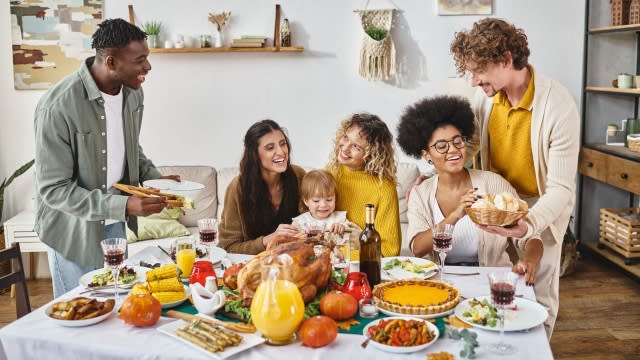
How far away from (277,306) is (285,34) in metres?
3.34

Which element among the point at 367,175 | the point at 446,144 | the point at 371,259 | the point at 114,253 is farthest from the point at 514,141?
the point at 114,253

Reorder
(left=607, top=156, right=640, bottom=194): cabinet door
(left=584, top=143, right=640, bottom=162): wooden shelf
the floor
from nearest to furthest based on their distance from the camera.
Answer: the floor → (left=607, top=156, right=640, bottom=194): cabinet door → (left=584, top=143, right=640, bottom=162): wooden shelf

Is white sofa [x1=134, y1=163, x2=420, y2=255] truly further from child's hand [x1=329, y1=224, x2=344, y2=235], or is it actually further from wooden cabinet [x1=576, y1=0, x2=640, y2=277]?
child's hand [x1=329, y1=224, x2=344, y2=235]

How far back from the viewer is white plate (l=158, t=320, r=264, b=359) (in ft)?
5.65

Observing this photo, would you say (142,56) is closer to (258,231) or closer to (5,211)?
(258,231)

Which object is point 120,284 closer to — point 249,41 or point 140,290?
point 140,290

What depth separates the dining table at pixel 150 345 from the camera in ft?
5.66

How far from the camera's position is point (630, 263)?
15.0 ft

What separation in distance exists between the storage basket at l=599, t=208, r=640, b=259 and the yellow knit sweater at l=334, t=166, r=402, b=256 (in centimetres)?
234

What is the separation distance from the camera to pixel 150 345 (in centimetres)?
180

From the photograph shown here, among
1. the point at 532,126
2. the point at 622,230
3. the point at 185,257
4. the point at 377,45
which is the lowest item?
the point at 622,230

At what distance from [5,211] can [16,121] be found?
0.64 m

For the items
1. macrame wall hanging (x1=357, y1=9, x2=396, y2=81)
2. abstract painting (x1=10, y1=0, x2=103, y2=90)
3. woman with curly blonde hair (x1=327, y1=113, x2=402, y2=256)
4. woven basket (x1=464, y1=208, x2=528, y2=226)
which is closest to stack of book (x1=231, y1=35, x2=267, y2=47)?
macrame wall hanging (x1=357, y1=9, x2=396, y2=81)

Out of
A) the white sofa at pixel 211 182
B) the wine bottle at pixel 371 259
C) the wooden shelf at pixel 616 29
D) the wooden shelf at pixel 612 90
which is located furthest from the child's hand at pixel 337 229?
the wooden shelf at pixel 616 29
